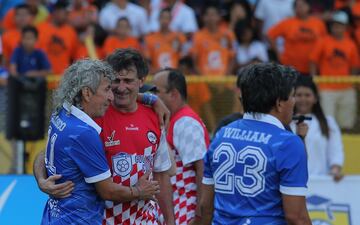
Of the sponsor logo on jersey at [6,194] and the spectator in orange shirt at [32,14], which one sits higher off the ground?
the spectator in orange shirt at [32,14]

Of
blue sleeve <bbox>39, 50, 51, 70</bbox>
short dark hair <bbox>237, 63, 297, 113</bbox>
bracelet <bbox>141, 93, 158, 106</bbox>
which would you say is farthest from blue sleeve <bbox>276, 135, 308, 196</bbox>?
blue sleeve <bbox>39, 50, 51, 70</bbox>

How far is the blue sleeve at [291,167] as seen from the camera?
544 centimetres

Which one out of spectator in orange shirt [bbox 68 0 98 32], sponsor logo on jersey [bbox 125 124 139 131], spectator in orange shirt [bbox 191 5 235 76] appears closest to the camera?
sponsor logo on jersey [bbox 125 124 139 131]

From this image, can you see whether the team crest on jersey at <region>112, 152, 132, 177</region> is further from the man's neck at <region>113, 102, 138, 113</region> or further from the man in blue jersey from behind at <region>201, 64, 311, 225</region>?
the man in blue jersey from behind at <region>201, 64, 311, 225</region>

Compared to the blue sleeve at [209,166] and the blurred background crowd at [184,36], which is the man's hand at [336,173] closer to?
the blue sleeve at [209,166]

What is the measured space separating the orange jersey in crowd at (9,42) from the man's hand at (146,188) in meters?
7.51

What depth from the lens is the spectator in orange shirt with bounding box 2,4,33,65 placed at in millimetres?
13273

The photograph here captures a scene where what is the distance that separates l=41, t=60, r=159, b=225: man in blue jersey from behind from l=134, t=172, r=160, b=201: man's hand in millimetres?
175

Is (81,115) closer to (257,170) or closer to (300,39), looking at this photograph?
(257,170)

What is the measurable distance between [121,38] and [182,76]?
600cm

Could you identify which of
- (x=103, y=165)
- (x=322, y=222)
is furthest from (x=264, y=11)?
(x=103, y=165)

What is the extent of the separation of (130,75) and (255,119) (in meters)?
1.01

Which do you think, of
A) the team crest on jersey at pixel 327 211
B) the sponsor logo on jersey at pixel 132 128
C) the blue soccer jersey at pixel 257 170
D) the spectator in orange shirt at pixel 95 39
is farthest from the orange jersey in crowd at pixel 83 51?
the blue soccer jersey at pixel 257 170

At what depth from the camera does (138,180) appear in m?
6.09
